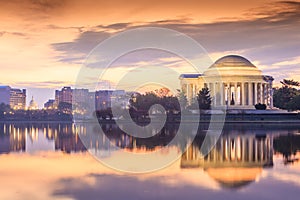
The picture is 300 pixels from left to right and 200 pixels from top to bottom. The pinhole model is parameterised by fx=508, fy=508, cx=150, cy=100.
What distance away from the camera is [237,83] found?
86.7 meters

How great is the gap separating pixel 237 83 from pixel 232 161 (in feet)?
222

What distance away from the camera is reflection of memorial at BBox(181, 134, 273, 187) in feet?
53.3

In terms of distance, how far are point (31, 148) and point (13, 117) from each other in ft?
388

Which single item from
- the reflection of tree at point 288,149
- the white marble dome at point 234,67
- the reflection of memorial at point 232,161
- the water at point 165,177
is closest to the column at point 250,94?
the white marble dome at point 234,67

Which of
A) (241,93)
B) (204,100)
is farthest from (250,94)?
(204,100)

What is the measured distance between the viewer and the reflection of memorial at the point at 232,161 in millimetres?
16234

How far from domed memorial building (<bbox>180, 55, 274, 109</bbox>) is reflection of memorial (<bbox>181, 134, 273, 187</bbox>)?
190 ft

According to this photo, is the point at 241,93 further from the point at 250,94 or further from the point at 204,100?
the point at 204,100

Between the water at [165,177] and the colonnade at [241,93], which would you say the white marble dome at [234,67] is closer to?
the colonnade at [241,93]

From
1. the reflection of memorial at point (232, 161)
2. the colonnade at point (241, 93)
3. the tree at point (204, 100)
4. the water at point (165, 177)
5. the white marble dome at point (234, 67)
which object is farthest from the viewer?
the colonnade at point (241, 93)

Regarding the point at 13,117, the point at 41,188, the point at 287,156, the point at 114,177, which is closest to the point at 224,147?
the point at 287,156

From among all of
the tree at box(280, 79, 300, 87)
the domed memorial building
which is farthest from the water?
the tree at box(280, 79, 300, 87)

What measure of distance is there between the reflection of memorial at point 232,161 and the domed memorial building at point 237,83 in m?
58.0

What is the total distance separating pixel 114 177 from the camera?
1664 centimetres
